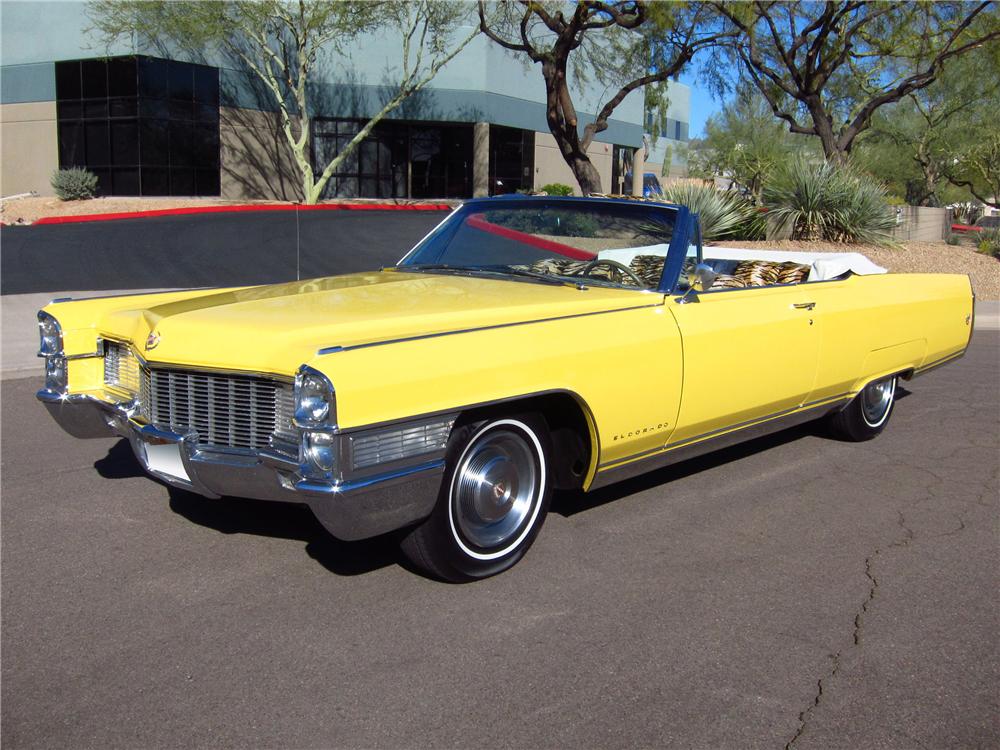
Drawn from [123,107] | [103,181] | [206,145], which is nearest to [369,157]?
[206,145]

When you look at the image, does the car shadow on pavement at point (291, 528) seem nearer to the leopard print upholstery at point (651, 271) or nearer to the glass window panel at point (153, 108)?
the leopard print upholstery at point (651, 271)

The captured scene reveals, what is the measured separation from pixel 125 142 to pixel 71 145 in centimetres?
226

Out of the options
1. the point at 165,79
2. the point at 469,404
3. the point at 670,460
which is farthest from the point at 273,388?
the point at 165,79

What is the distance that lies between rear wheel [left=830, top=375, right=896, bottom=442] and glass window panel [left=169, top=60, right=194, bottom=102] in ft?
90.7

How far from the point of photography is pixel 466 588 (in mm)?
4078

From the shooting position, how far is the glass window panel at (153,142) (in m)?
29.8

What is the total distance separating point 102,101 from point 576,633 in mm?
30486

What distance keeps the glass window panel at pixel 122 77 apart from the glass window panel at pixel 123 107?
18 cm

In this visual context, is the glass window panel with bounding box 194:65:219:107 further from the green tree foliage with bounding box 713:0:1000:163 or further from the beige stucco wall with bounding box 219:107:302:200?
the green tree foliage with bounding box 713:0:1000:163

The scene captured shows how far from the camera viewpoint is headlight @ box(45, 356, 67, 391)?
480cm

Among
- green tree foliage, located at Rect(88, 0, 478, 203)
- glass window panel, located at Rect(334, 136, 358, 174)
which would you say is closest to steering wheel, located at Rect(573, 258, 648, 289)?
green tree foliage, located at Rect(88, 0, 478, 203)

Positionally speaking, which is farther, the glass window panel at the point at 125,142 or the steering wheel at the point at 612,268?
the glass window panel at the point at 125,142

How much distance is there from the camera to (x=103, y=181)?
3047 centimetres

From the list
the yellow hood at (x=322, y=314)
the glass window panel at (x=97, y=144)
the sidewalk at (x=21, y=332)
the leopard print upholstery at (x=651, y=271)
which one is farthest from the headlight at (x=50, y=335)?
the glass window panel at (x=97, y=144)
